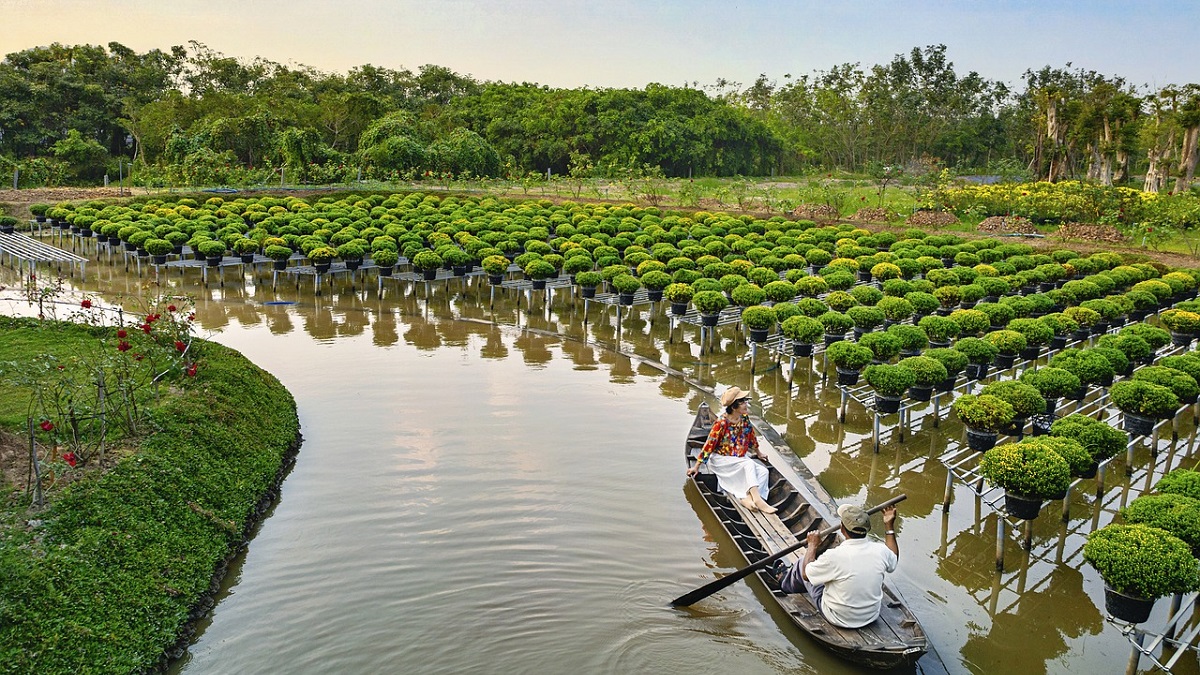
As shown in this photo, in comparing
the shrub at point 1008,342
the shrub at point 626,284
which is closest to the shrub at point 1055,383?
the shrub at point 1008,342

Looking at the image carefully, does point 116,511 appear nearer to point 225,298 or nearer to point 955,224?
point 225,298

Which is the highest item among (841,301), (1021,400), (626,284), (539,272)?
(539,272)

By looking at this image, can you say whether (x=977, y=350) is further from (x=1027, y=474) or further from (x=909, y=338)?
(x=1027, y=474)

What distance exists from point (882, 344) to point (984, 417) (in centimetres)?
392

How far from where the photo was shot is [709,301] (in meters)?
21.8

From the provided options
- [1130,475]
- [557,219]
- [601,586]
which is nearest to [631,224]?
[557,219]

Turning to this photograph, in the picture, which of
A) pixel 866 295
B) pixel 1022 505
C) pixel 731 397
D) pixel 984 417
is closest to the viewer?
pixel 1022 505

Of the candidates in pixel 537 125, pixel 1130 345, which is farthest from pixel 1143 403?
pixel 537 125

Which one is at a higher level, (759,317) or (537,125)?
(537,125)

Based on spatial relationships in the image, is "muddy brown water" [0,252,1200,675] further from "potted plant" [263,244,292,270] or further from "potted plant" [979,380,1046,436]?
"potted plant" [263,244,292,270]

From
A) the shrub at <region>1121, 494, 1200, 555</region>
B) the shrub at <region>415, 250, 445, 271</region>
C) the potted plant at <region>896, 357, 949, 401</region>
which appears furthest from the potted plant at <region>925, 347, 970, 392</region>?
the shrub at <region>415, 250, 445, 271</region>

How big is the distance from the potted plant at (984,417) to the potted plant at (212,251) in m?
23.9

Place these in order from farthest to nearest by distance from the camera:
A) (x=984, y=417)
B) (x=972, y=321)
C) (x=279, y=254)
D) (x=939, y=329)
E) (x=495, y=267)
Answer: (x=279, y=254)
(x=495, y=267)
(x=972, y=321)
(x=939, y=329)
(x=984, y=417)

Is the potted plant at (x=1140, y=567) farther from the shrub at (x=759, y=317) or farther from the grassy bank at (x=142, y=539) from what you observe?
the shrub at (x=759, y=317)
